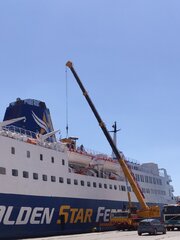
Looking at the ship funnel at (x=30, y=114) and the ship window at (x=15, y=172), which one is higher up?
the ship funnel at (x=30, y=114)

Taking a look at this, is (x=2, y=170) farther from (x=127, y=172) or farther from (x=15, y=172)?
(x=127, y=172)

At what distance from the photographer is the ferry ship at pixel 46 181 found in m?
27.9

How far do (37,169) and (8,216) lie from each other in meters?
4.87

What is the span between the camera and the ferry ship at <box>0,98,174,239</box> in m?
27.9

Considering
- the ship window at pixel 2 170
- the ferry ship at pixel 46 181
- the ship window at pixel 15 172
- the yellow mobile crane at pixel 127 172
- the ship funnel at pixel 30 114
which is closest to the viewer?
the ship window at pixel 2 170

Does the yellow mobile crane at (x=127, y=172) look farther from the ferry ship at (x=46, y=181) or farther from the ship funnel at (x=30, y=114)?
the ship funnel at (x=30, y=114)

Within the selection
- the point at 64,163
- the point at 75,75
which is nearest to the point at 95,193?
the point at 64,163

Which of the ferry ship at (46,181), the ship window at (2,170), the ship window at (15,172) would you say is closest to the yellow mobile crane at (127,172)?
the ferry ship at (46,181)

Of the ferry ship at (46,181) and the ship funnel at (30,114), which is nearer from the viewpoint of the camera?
the ferry ship at (46,181)

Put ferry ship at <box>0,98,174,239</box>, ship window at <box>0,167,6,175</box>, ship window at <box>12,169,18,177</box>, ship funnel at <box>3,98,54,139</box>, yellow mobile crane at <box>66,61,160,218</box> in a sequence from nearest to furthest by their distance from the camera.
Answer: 1. ship window at <box>0,167,6,175</box>
2. ferry ship at <box>0,98,174,239</box>
3. ship window at <box>12,169,18,177</box>
4. ship funnel at <box>3,98,54,139</box>
5. yellow mobile crane at <box>66,61,160,218</box>

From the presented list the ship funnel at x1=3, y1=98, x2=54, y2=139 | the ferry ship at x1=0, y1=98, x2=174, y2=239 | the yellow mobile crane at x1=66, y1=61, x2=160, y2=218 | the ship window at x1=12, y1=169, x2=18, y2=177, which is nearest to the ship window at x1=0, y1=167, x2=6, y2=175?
the ferry ship at x1=0, y1=98, x2=174, y2=239

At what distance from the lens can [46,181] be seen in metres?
31.4

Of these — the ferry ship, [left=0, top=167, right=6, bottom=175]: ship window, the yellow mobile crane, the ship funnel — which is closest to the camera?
[left=0, top=167, right=6, bottom=175]: ship window

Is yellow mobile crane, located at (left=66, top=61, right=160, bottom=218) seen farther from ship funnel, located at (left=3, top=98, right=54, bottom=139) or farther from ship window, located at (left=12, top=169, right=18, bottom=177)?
ship window, located at (left=12, top=169, right=18, bottom=177)
